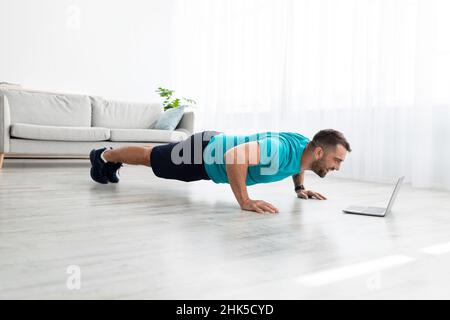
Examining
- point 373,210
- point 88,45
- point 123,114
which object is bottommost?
point 373,210

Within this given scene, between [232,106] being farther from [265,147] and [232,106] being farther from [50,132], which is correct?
[265,147]

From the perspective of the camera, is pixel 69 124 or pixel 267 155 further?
pixel 69 124

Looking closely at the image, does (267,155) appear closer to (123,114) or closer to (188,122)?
(188,122)

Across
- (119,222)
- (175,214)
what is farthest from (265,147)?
(119,222)

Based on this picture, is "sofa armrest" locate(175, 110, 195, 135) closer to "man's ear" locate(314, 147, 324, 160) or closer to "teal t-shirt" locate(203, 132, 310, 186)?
"teal t-shirt" locate(203, 132, 310, 186)

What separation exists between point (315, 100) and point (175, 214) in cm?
262

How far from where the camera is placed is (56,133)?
3.87m

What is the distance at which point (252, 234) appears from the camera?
1472 mm

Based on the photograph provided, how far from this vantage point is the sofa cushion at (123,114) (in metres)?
4.83

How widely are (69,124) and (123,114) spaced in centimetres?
66

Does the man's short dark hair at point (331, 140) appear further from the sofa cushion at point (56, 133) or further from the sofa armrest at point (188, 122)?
the sofa armrest at point (188, 122)

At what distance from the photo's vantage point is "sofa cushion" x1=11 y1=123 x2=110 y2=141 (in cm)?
371

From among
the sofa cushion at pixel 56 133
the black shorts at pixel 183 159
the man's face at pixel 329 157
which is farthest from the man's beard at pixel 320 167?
the sofa cushion at pixel 56 133

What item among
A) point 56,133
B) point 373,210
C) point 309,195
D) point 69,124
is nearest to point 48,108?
point 69,124
